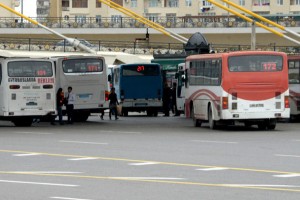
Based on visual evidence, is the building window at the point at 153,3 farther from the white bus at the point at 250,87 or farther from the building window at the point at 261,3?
the white bus at the point at 250,87

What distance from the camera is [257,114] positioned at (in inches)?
1478

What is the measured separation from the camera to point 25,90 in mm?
43438

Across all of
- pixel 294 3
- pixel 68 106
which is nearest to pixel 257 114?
pixel 68 106

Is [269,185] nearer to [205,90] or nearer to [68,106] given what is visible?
[205,90]

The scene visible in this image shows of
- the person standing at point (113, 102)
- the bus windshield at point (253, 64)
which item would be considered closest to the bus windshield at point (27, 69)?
the person standing at point (113, 102)

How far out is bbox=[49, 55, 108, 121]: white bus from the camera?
48375 mm

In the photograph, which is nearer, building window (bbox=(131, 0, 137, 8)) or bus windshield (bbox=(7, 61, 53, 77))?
bus windshield (bbox=(7, 61, 53, 77))

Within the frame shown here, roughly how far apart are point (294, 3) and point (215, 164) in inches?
3879


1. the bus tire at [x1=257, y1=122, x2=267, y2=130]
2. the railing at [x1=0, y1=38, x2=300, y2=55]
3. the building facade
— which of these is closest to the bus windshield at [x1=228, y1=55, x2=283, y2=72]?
the bus tire at [x1=257, y1=122, x2=267, y2=130]

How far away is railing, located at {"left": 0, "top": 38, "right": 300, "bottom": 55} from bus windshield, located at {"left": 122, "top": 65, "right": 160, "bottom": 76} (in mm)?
14732

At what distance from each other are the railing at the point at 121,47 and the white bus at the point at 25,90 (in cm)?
3070

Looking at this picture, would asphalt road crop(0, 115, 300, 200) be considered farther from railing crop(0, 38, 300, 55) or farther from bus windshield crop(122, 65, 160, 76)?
railing crop(0, 38, 300, 55)

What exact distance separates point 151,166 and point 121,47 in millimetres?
68228

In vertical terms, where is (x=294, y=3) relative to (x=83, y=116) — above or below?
above
